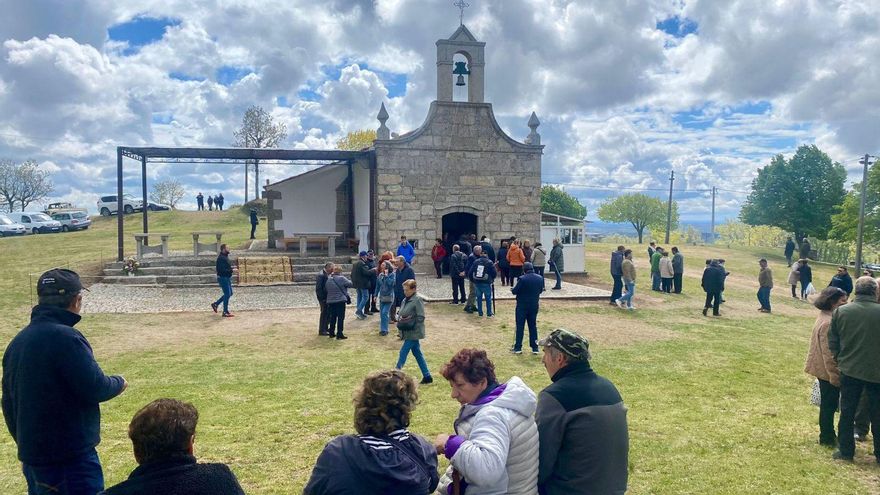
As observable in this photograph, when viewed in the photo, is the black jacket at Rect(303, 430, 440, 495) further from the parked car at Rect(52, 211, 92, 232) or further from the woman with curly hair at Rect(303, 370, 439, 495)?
the parked car at Rect(52, 211, 92, 232)

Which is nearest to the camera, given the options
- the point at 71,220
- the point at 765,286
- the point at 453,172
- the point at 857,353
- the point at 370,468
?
the point at 370,468

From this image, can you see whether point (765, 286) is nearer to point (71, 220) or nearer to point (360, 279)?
point (360, 279)

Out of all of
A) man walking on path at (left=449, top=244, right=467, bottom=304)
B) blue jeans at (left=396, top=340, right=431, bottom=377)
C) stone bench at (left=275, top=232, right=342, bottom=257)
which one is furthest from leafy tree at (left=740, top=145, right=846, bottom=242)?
blue jeans at (left=396, top=340, right=431, bottom=377)

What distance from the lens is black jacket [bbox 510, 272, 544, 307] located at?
841 cm

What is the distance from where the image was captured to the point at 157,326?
11000 millimetres

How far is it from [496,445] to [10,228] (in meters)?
35.4

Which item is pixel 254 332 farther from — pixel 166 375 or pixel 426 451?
pixel 426 451

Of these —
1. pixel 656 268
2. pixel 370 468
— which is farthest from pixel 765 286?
pixel 370 468

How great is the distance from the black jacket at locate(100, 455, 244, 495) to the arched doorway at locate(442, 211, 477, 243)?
16.4 metres

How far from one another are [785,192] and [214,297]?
3973cm

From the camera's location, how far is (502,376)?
25.5ft

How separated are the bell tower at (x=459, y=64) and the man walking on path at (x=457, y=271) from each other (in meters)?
6.28

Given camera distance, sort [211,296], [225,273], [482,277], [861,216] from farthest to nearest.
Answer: [861,216], [211,296], [482,277], [225,273]

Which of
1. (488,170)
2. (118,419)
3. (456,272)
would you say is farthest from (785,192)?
(118,419)
